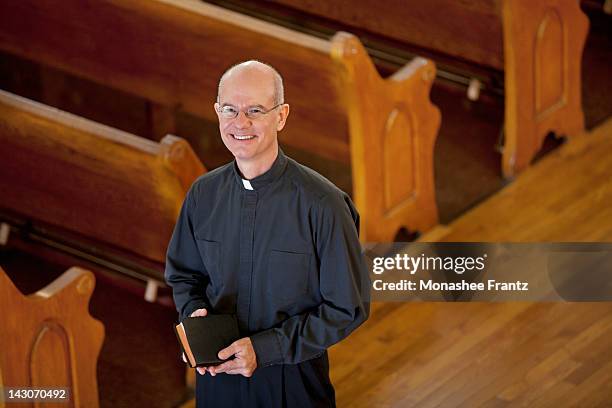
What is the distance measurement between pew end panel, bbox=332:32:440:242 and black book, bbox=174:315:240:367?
1.58m

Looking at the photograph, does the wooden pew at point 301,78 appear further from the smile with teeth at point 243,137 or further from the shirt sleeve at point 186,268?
the smile with teeth at point 243,137

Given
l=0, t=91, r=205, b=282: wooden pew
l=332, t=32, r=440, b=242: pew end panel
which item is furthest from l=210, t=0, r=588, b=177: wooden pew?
l=0, t=91, r=205, b=282: wooden pew

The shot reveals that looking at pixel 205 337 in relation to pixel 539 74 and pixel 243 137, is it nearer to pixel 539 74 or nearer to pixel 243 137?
pixel 243 137

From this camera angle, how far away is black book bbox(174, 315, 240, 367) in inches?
83.7

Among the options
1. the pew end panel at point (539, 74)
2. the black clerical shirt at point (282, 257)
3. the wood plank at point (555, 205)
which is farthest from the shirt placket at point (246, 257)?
the pew end panel at point (539, 74)

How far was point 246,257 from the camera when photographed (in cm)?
217

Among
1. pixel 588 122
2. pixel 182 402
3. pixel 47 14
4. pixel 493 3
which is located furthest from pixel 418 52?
pixel 182 402

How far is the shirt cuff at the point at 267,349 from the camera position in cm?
213

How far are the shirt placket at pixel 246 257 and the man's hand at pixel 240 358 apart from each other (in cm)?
7

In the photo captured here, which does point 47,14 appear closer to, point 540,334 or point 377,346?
point 377,346

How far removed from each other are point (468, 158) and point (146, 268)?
126 centimetres

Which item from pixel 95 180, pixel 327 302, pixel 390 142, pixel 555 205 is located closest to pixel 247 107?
pixel 327 302

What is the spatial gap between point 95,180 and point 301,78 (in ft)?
2.23

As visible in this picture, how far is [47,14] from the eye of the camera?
4.24m
